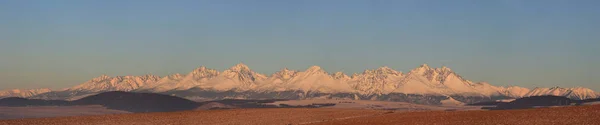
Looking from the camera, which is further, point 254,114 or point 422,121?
point 254,114

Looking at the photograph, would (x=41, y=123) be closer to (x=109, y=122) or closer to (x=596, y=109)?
(x=109, y=122)

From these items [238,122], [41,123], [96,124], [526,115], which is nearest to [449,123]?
[526,115]

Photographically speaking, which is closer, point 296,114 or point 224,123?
point 224,123

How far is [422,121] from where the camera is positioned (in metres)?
108

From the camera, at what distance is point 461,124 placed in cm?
9731

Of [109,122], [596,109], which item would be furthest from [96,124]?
[596,109]

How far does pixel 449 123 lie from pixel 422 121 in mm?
7130

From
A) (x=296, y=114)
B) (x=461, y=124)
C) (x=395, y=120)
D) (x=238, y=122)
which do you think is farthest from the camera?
(x=296, y=114)

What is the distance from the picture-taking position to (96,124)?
382 ft

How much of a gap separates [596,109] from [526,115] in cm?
985

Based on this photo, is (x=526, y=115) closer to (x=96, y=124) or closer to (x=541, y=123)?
(x=541, y=123)

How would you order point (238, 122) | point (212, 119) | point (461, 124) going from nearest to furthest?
point (461, 124)
point (238, 122)
point (212, 119)

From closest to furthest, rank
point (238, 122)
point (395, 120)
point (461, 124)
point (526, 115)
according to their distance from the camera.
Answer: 1. point (461, 124)
2. point (526, 115)
3. point (395, 120)
4. point (238, 122)

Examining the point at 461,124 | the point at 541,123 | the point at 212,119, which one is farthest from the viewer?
the point at 212,119
